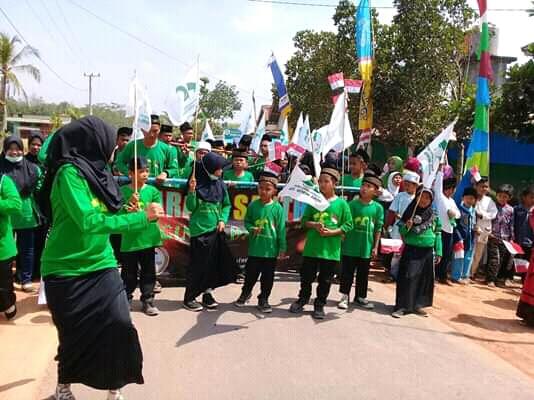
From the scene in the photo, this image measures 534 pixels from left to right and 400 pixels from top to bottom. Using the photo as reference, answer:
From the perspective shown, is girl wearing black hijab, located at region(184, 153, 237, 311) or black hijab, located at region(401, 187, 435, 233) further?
black hijab, located at region(401, 187, 435, 233)

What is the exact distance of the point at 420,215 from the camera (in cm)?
605

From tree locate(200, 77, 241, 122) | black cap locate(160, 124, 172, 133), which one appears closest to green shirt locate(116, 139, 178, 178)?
black cap locate(160, 124, 172, 133)

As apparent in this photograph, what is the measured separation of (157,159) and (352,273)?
2.96 m

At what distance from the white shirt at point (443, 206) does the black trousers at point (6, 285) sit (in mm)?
4827

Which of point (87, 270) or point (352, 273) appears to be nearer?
point (87, 270)

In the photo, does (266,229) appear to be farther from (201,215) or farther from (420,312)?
(420,312)

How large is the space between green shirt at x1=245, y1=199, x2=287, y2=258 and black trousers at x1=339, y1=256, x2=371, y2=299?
0.93m

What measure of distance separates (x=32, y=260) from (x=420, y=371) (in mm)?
4791

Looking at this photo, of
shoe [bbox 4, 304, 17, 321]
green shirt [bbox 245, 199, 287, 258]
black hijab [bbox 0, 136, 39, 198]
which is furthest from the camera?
black hijab [bbox 0, 136, 39, 198]

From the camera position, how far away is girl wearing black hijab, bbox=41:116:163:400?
9.68ft

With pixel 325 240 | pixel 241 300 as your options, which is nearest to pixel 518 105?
pixel 325 240

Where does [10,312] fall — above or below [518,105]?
below

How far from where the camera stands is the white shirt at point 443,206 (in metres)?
6.51

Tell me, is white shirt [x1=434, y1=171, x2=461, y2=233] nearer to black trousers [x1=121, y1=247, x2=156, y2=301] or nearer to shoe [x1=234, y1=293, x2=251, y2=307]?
shoe [x1=234, y1=293, x2=251, y2=307]
